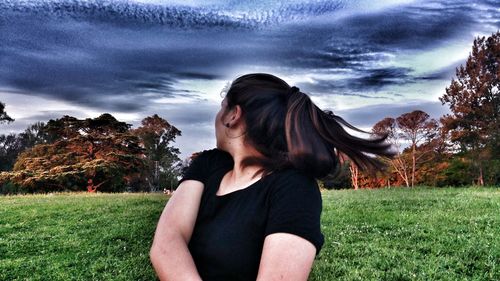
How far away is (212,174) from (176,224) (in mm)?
193

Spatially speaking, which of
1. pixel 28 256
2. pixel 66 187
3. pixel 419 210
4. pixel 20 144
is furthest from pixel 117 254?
pixel 20 144

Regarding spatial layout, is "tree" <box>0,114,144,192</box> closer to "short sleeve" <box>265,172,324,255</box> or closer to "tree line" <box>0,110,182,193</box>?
"tree line" <box>0,110,182,193</box>

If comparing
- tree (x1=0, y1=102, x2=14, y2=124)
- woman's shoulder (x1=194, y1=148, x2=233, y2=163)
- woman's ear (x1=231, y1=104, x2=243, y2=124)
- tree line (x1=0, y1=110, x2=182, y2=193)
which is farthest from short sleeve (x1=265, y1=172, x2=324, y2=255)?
tree (x1=0, y1=102, x2=14, y2=124)

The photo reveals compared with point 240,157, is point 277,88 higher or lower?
higher

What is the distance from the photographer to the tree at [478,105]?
16438 mm

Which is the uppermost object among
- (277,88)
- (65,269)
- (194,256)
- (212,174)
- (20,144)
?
(20,144)

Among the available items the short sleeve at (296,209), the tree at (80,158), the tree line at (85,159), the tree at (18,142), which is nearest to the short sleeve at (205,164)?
the short sleeve at (296,209)

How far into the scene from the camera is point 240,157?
1.50m

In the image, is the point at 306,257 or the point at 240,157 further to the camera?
the point at 240,157

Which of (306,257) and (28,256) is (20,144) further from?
(306,257)

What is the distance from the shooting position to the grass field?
4496mm

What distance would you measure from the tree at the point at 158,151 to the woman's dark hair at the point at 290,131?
8265 mm

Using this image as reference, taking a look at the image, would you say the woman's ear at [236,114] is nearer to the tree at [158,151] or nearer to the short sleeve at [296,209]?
the short sleeve at [296,209]

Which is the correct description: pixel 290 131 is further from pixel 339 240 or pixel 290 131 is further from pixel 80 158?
pixel 80 158
